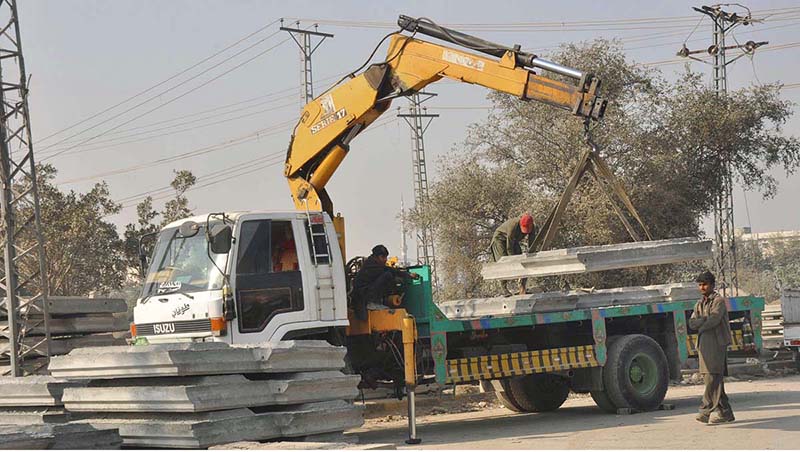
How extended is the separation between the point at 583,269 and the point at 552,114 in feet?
54.0

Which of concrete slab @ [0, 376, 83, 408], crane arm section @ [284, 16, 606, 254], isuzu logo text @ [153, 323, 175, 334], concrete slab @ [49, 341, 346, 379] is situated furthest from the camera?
crane arm section @ [284, 16, 606, 254]

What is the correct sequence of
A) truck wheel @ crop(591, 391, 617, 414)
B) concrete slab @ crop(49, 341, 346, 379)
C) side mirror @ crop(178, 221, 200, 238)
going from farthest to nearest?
truck wheel @ crop(591, 391, 617, 414), side mirror @ crop(178, 221, 200, 238), concrete slab @ crop(49, 341, 346, 379)

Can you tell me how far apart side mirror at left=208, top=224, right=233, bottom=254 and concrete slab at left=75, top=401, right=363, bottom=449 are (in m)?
2.74

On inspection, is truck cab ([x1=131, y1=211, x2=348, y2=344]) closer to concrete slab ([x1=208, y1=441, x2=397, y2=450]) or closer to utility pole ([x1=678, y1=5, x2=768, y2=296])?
concrete slab ([x1=208, y1=441, x2=397, y2=450])

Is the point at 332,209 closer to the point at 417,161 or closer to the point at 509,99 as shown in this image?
the point at 509,99

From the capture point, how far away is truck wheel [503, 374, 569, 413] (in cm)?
1565

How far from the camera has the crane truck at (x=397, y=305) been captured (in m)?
11.5

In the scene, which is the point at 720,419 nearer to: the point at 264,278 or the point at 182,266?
the point at 264,278

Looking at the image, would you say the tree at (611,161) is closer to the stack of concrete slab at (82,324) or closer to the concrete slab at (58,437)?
the stack of concrete slab at (82,324)

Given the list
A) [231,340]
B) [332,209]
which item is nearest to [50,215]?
[332,209]

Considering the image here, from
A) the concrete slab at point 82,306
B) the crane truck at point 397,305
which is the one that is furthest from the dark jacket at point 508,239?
the concrete slab at point 82,306

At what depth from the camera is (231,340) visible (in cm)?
1121

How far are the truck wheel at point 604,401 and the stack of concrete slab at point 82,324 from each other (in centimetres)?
892

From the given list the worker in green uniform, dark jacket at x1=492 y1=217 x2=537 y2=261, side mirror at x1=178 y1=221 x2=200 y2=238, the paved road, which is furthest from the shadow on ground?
side mirror at x1=178 y1=221 x2=200 y2=238
